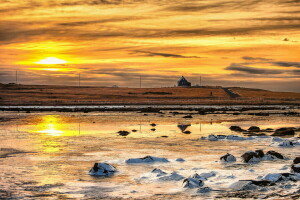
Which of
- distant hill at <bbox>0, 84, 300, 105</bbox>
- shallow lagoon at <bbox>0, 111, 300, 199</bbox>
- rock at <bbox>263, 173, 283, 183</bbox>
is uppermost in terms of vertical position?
distant hill at <bbox>0, 84, 300, 105</bbox>

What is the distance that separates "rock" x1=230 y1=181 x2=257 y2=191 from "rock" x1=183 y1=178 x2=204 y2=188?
3.63ft

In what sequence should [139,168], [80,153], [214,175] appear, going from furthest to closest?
1. [80,153]
2. [139,168]
3. [214,175]

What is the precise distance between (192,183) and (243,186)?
175 cm

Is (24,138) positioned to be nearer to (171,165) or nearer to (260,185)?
(171,165)

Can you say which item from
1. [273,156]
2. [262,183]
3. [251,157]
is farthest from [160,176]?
[273,156]

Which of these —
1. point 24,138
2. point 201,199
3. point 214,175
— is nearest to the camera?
point 201,199

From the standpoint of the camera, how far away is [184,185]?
53.5 ft

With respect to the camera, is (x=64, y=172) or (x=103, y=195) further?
(x=64, y=172)

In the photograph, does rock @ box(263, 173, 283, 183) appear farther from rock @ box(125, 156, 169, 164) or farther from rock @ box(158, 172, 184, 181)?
rock @ box(125, 156, 169, 164)

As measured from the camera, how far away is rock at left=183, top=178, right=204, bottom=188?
16219mm

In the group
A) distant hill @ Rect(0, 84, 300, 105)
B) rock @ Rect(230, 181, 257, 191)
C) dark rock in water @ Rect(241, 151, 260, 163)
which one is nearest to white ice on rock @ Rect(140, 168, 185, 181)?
rock @ Rect(230, 181, 257, 191)

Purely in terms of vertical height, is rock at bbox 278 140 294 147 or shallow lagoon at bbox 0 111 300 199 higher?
rock at bbox 278 140 294 147

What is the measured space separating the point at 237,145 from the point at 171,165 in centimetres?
860

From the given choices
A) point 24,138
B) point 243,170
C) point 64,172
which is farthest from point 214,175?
point 24,138
